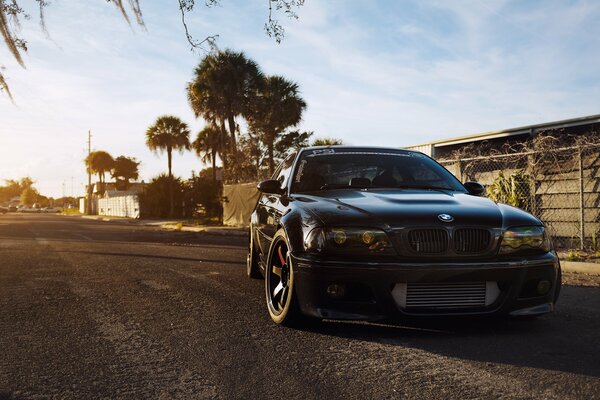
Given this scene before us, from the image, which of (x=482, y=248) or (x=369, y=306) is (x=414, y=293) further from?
(x=482, y=248)

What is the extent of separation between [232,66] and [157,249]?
21.1 m

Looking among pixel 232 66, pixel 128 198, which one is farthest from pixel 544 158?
pixel 128 198

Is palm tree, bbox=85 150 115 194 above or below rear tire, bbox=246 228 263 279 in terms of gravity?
above

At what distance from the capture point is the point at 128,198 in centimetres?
4888

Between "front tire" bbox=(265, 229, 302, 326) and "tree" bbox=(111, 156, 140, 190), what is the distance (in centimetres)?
8471

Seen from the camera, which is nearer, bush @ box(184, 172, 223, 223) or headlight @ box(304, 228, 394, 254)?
headlight @ box(304, 228, 394, 254)

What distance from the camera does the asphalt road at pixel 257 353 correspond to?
2.72 meters

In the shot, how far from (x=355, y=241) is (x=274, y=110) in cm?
2851

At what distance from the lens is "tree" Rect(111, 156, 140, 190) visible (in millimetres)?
84750

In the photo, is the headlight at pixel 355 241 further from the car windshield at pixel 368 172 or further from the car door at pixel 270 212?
the car windshield at pixel 368 172

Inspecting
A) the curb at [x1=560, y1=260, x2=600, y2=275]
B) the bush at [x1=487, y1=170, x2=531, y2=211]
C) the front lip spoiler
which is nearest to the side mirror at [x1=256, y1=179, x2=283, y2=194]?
the front lip spoiler

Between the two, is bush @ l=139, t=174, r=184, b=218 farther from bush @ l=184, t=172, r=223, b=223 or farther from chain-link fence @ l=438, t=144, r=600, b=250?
chain-link fence @ l=438, t=144, r=600, b=250

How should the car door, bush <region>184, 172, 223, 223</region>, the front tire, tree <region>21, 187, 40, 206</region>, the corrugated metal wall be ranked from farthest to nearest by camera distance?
1. tree <region>21, 187, 40, 206</region>
2. the corrugated metal wall
3. bush <region>184, 172, 223, 223</region>
4. the car door
5. the front tire

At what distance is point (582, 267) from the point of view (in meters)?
7.54
